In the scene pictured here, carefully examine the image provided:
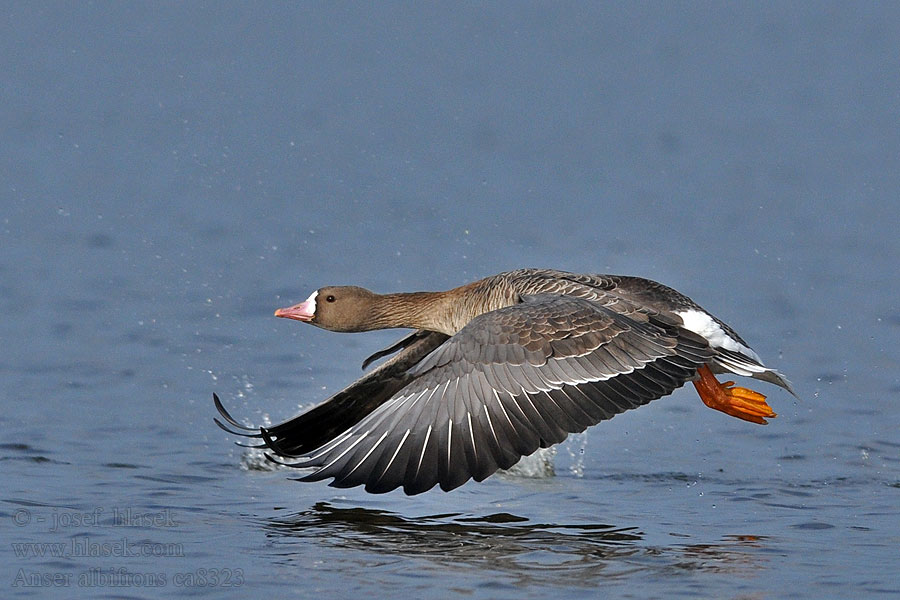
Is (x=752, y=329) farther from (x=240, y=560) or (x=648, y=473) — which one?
(x=240, y=560)

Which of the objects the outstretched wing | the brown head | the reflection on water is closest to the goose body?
the outstretched wing

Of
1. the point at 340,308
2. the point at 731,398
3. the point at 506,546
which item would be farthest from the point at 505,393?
the point at 340,308

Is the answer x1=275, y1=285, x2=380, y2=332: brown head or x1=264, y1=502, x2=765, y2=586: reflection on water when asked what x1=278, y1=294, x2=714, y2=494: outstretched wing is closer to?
x1=264, y1=502, x2=765, y2=586: reflection on water

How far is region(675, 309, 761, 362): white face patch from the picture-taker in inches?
398

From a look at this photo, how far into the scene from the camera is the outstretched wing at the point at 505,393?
28.2 ft

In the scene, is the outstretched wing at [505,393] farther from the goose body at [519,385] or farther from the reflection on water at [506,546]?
the reflection on water at [506,546]

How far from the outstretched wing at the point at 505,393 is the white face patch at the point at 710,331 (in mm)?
459

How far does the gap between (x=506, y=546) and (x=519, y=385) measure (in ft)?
3.49

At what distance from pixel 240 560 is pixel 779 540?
12.0ft

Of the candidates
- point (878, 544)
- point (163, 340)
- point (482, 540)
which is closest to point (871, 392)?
point (878, 544)

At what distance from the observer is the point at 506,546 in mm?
8961

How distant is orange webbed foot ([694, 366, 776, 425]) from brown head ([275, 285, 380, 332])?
2.72 m

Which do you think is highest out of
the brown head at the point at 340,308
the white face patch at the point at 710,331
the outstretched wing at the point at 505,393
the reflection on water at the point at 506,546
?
the brown head at the point at 340,308

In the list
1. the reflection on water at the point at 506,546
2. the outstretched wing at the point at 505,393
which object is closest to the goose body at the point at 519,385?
the outstretched wing at the point at 505,393
